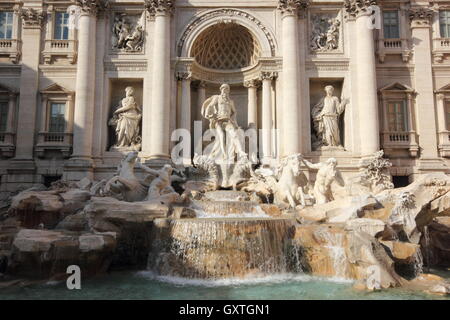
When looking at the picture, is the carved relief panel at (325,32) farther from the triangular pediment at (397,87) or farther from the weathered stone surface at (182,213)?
the weathered stone surface at (182,213)

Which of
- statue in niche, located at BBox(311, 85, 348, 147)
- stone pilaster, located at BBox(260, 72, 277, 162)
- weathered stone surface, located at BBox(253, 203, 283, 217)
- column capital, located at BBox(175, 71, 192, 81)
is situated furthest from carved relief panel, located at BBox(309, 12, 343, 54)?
weathered stone surface, located at BBox(253, 203, 283, 217)

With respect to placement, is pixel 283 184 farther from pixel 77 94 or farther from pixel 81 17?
pixel 81 17

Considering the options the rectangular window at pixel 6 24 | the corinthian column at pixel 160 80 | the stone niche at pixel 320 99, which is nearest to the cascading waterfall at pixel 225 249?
the corinthian column at pixel 160 80

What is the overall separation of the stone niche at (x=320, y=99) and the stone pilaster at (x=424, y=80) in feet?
12.1

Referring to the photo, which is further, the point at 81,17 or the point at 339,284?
the point at 81,17

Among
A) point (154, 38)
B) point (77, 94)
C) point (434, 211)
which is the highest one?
point (154, 38)

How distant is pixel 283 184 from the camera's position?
46.9 ft

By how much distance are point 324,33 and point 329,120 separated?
4652 mm

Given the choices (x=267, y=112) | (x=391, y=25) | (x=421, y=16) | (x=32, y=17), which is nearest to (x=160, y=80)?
(x=267, y=112)

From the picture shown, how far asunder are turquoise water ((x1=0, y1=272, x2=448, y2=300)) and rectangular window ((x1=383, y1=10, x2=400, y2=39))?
1461 centimetres

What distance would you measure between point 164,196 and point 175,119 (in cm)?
621

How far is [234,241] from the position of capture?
10273mm

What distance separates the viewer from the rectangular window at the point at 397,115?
60.5 feet

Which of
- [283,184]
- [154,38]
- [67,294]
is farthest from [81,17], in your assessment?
[67,294]
